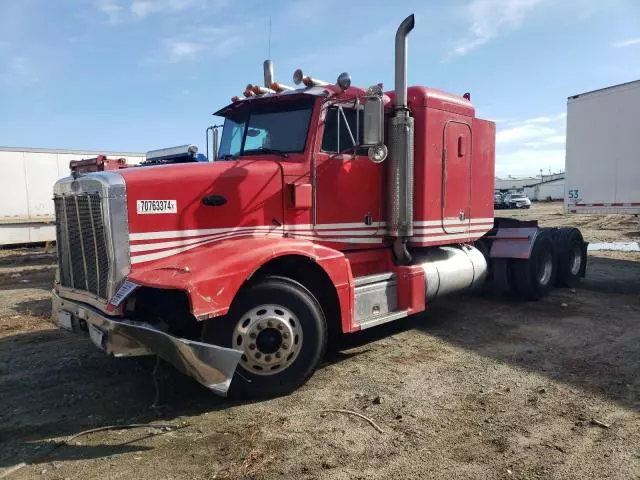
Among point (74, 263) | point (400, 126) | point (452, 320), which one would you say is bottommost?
point (452, 320)

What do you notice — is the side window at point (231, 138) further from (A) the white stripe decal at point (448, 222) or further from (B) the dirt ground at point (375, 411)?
(B) the dirt ground at point (375, 411)

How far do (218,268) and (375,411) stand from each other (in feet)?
5.96

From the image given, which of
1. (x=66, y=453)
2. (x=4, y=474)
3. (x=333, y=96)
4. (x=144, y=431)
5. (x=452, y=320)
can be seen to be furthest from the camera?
(x=452, y=320)

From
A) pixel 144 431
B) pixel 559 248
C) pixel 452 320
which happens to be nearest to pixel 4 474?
pixel 144 431

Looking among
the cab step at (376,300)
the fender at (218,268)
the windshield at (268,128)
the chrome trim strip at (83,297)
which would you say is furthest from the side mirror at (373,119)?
the chrome trim strip at (83,297)

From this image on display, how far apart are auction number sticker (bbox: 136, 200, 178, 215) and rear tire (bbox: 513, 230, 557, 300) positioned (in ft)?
19.3

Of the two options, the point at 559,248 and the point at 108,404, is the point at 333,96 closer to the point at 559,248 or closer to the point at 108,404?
the point at 108,404

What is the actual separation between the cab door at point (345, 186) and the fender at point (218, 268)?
2.53 ft

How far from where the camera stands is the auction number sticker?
4582 millimetres

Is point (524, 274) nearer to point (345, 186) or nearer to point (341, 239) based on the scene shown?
point (341, 239)

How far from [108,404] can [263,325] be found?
162 cm

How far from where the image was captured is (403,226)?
629 centimetres

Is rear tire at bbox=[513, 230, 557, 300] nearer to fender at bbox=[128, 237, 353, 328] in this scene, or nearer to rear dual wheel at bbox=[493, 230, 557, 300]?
rear dual wheel at bbox=[493, 230, 557, 300]

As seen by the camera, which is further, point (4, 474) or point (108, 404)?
point (108, 404)
